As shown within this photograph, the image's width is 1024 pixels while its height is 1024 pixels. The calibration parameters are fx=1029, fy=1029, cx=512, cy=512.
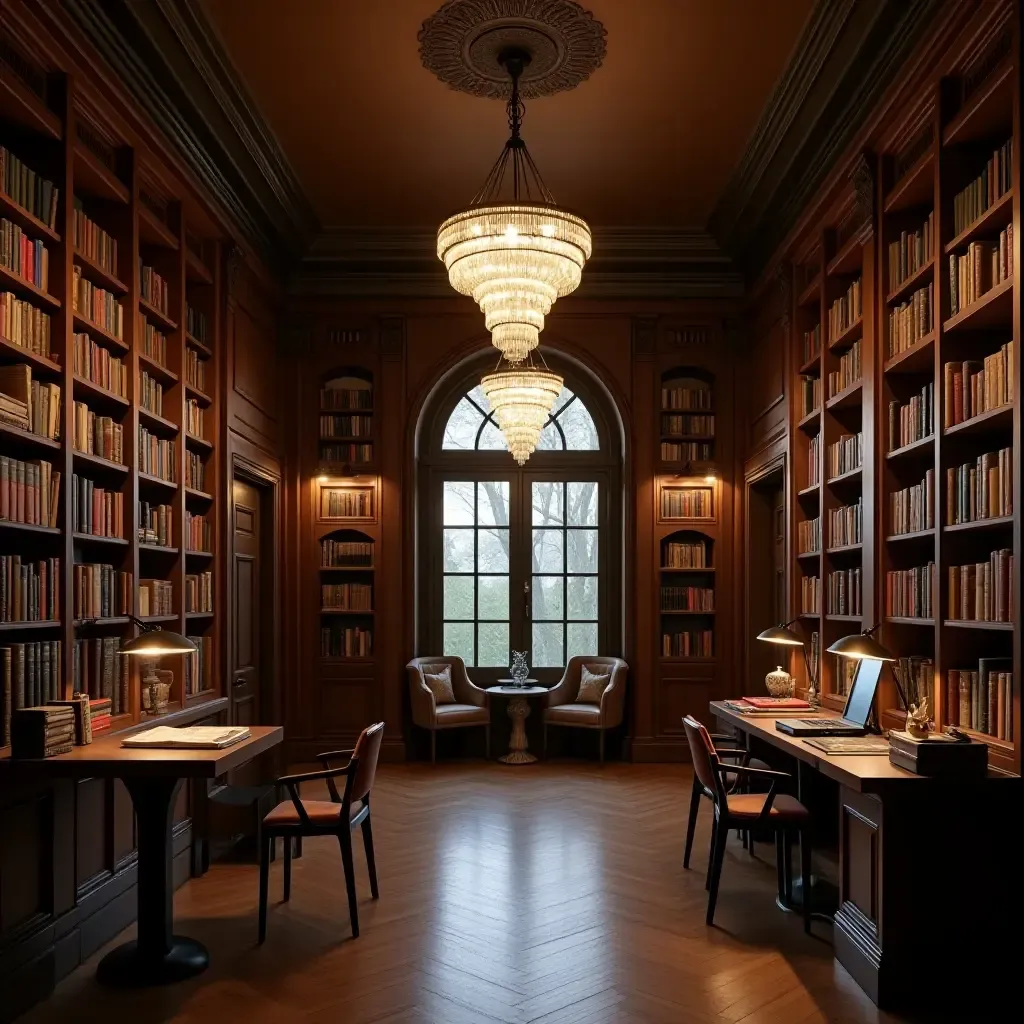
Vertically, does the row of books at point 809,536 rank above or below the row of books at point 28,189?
below

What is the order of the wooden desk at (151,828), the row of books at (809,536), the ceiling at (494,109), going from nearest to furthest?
the wooden desk at (151,828) < the ceiling at (494,109) < the row of books at (809,536)

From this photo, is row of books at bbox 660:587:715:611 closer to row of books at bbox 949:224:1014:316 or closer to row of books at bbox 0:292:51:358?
row of books at bbox 949:224:1014:316

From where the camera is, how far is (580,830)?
21.5ft

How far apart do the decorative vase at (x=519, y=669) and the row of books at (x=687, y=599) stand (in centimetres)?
133

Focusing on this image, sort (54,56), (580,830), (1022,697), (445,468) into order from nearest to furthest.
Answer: (1022,697) → (54,56) → (580,830) → (445,468)

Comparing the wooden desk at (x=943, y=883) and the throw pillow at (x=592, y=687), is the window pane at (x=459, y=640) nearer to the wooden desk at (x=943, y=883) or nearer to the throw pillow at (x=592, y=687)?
the throw pillow at (x=592, y=687)

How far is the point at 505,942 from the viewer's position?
4.53 m

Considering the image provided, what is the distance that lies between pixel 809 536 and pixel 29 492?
4868mm

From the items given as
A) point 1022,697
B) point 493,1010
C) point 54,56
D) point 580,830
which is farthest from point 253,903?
point 54,56

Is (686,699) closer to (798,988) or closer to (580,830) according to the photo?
(580,830)

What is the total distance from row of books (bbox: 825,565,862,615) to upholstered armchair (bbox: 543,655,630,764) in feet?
9.11

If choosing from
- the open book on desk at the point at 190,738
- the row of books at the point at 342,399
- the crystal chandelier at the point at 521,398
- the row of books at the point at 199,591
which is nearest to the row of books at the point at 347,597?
the row of books at the point at 342,399

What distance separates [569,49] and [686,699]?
18.2 feet

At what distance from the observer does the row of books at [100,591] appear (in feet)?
15.7
